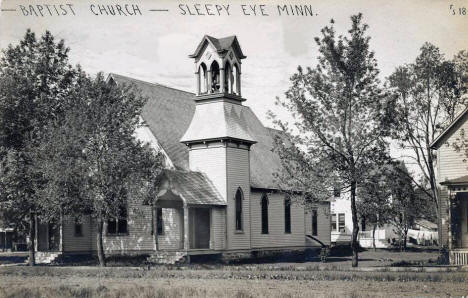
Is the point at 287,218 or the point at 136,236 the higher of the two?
the point at 287,218

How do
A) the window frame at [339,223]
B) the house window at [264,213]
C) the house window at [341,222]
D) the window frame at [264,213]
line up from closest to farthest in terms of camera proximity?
the window frame at [264,213], the house window at [264,213], the window frame at [339,223], the house window at [341,222]

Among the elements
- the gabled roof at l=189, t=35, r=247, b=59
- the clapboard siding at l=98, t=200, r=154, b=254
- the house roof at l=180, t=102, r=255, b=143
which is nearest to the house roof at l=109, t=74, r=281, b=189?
the house roof at l=180, t=102, r=255, b=143

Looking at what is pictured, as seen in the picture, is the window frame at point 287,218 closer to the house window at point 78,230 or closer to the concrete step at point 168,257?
the concrete step at point 168,257

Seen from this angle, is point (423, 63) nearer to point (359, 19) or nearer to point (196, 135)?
point (359, 19)

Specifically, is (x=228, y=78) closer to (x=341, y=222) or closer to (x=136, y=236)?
(x=136, y=236)

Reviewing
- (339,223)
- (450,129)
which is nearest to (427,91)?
(450,129)

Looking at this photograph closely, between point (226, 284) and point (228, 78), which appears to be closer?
point (226, 284)

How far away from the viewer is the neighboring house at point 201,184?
38438 mm

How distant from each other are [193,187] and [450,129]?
1386 cm

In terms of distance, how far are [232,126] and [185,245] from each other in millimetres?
7835

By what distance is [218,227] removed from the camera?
1528 inches

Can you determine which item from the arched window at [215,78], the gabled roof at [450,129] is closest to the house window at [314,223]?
the arched window at [215,78]

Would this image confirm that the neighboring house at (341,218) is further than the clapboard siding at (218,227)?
Yes

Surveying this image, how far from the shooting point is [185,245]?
119 feet
